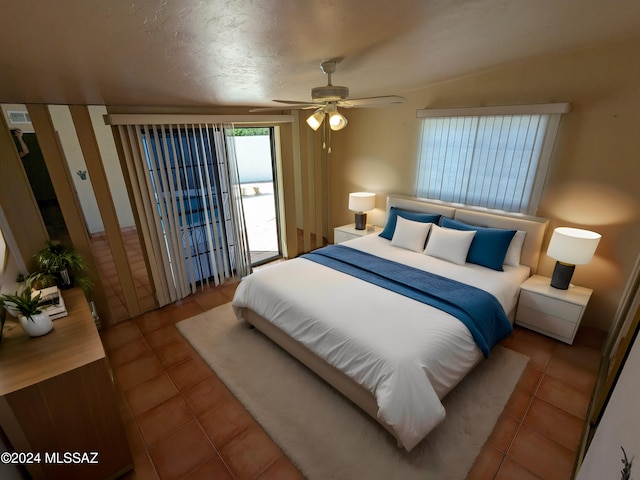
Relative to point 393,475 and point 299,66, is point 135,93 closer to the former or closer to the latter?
point 299,66

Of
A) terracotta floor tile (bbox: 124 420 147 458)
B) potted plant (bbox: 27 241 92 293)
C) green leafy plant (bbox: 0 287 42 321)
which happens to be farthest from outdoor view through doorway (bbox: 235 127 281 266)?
terracotta floor tile (bbox: 124 420 147 458)

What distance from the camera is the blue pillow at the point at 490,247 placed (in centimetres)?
297

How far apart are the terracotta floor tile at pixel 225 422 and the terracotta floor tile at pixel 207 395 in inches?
1.7

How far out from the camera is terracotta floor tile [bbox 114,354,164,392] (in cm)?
248

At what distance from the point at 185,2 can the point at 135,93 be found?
165 centimetres

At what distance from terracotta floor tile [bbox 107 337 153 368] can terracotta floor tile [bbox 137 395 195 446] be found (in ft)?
2.30

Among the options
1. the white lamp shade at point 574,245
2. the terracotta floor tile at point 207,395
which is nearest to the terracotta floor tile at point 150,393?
the terracotta floor tile at point 207,395

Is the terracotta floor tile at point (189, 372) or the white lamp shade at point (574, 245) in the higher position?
the white lamp shade at point (574, 245)

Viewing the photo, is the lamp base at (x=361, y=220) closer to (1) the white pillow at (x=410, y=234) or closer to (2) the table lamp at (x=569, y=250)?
(1) the white pillow at (x=410, y=234)

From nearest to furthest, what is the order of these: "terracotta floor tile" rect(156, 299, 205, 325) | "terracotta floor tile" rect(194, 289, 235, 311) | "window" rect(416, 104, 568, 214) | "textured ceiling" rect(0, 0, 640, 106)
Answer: "textured ceiling" rect(0, 0, 640, 106) < "window" rect(416, 104, 568, 214) < "terracotta floor tile" rect(156, 299, 205, 325) < "terracotta floor tile" rect(194, 289, 235, 311)

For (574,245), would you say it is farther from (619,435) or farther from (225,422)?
(225,422)

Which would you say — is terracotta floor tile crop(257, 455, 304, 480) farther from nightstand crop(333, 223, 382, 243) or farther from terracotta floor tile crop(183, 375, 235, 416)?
nightstand crop(333, 223, 382, 243)

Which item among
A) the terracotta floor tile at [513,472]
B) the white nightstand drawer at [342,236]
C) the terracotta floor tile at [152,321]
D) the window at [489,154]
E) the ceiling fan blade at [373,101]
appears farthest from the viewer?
the white nightstand drawer at [342,236]

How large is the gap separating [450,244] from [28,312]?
11.2 feet
